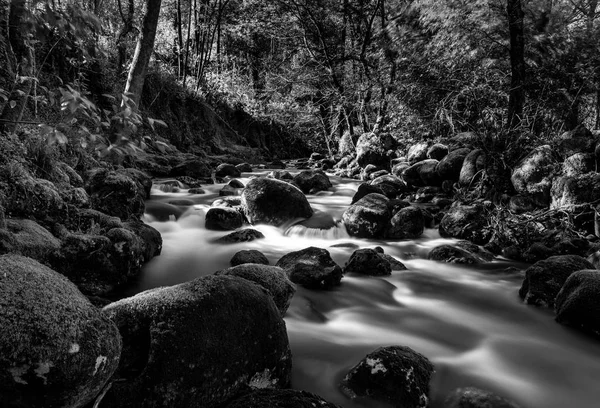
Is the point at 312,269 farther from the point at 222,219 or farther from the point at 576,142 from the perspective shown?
the point at 576,142

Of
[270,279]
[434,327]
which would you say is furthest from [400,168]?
[270,279]

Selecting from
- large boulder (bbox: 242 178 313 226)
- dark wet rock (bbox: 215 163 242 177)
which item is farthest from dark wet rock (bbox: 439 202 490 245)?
dark wet rock (bbox: 215 163 242 177)

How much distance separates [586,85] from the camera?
9734mm

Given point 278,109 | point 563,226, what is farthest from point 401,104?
point 563,226

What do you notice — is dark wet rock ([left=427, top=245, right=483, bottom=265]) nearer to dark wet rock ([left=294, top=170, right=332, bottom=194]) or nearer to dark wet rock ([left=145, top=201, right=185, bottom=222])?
dark wet rock ([left=145, top=201, right=185, bottom=222])

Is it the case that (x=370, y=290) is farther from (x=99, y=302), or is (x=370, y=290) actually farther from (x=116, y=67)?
(x=116, y=67)

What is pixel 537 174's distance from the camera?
24.8 feet

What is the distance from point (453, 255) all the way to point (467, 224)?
1362 millimetres

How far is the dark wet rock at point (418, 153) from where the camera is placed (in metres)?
12.6

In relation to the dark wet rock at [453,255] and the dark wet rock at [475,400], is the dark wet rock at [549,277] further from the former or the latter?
the dark wet rock at [475,400]

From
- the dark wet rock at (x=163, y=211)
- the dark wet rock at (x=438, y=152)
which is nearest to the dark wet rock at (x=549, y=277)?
the dark wet rock at (x=163, y=211)

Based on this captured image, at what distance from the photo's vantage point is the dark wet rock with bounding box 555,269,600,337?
3.95 meters

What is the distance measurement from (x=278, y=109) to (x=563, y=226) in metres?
14.9

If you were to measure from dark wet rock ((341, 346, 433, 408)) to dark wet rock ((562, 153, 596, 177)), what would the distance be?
5.80 m
